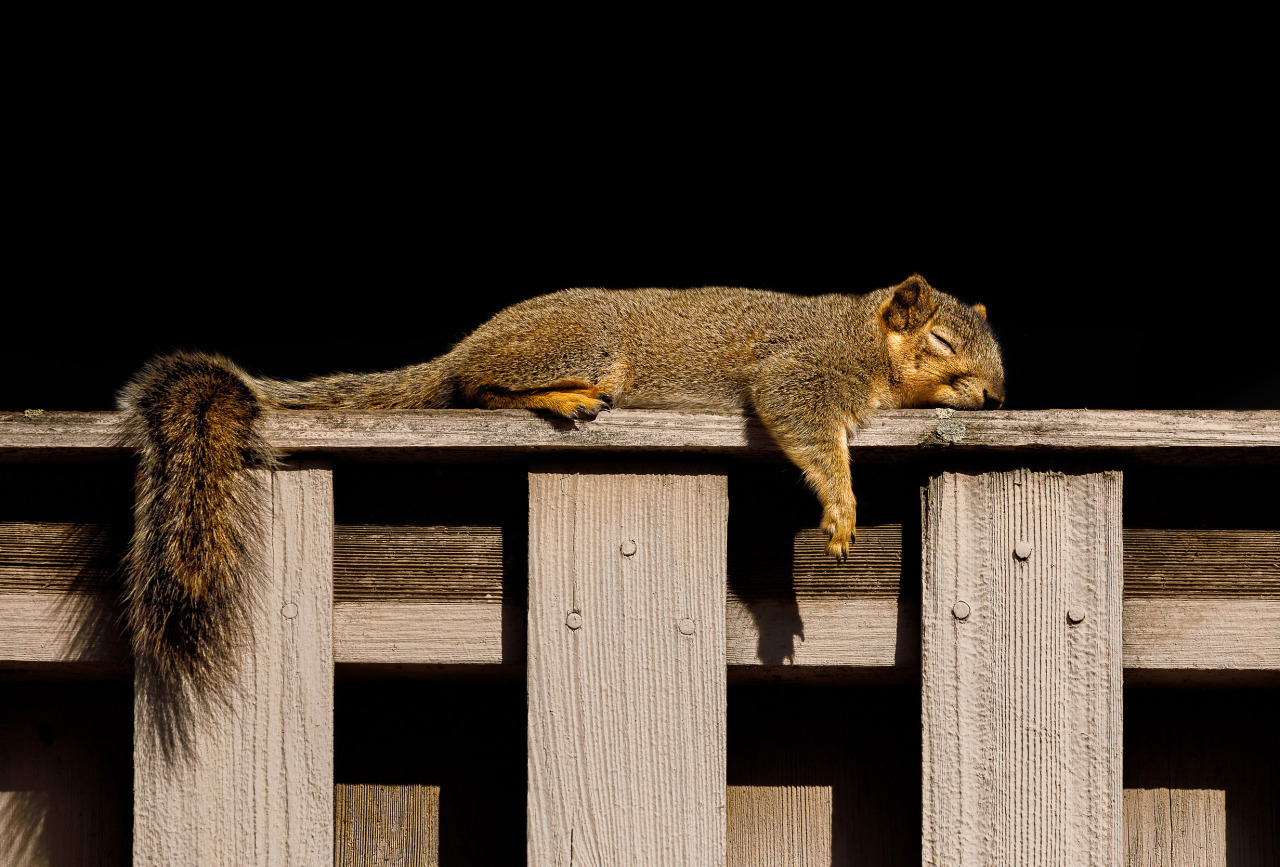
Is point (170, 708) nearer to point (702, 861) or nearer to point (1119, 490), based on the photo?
point (702, 861)

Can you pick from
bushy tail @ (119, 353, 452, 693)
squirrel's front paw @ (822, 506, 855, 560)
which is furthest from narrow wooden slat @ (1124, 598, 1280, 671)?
bushy tail @ (119, 353, 452, 693)

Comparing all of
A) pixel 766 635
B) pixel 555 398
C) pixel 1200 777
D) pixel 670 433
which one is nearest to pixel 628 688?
pixel 766 635

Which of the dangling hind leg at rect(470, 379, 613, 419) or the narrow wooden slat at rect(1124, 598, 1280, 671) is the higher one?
the dangling hind leg at rect(470, 379, 613, 419)

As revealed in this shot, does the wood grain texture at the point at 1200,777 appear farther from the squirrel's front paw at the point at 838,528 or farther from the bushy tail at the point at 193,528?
the bushy tail at the point at 193,528

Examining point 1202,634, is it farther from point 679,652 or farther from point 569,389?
point 569,389

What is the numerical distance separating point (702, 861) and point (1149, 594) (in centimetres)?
76

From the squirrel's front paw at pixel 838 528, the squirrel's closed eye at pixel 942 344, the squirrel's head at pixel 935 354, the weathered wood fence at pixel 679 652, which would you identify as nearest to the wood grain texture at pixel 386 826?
the weathered wood fence at pixel 679 652

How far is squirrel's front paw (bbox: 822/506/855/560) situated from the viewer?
137 centimetres

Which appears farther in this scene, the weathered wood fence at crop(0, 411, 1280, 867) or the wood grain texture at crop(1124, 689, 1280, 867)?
the wood grain texture at crop(1124, 689, 1280, 867)

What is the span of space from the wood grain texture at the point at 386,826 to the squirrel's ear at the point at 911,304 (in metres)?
1.50

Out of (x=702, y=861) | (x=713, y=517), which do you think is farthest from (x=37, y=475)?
(x=702, y=861)

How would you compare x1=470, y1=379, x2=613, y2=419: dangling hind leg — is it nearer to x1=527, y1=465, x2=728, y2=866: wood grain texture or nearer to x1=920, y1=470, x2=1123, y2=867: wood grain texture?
x1=527, y1=465, x2=728, y2=866: wood grain texture

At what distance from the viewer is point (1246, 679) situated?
54.7 inches

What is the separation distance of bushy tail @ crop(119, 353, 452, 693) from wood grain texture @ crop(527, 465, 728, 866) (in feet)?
1.37
